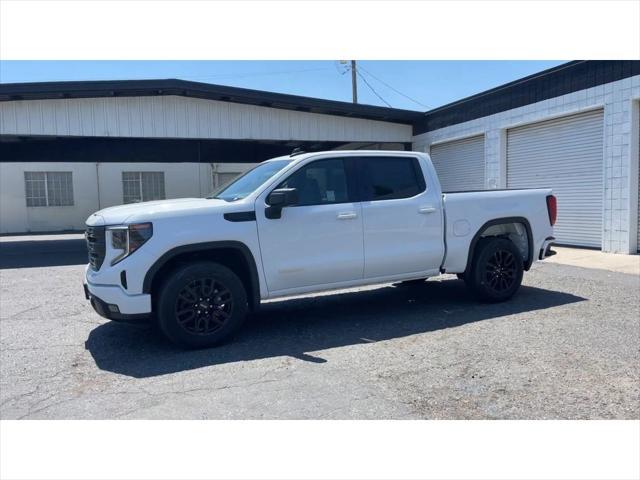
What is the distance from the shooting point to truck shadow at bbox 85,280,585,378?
492 cm

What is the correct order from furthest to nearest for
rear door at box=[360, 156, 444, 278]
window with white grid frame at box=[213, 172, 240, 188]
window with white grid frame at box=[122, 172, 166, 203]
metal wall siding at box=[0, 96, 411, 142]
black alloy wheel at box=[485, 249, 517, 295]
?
window with white grid frame at box=[213, 172, 240, 188] < window with white grid frame at box=[122, 172, 166, 203] < metal wall siding at box=[0, 96, 411, 142] < black alloy wheel at box=[485, 249, 517, 295] < rear door at box=[360, 156, 444, 278]

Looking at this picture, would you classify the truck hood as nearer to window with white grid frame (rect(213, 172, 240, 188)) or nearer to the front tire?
the front tire

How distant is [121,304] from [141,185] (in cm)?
2369

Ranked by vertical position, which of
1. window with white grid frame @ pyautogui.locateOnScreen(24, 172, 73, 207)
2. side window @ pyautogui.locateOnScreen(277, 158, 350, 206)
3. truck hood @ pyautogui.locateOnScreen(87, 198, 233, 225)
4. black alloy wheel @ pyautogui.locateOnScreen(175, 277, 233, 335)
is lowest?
black alloy wheel @ pyautogui.locateOnScreen(175, 277, 233, 335)

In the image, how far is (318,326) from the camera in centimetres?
599

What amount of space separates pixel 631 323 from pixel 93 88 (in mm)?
13931

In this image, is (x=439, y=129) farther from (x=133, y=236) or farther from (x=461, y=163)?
(x=133, y=236)

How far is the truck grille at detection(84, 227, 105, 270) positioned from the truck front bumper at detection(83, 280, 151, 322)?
289 millimetres

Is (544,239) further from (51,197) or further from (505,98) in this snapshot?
(51,197)

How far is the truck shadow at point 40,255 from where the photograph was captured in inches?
500

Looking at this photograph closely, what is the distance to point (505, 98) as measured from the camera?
48.2 feet

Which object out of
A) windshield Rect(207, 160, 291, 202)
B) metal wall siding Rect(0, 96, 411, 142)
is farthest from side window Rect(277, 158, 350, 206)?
metal wall siding Rect(0, 96, 411, 142)

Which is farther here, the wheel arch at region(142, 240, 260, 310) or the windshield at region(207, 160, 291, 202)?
the windshield at region(207, 160, 291, 202)

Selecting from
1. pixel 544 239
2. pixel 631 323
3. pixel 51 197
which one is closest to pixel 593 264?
pixel 544 239
